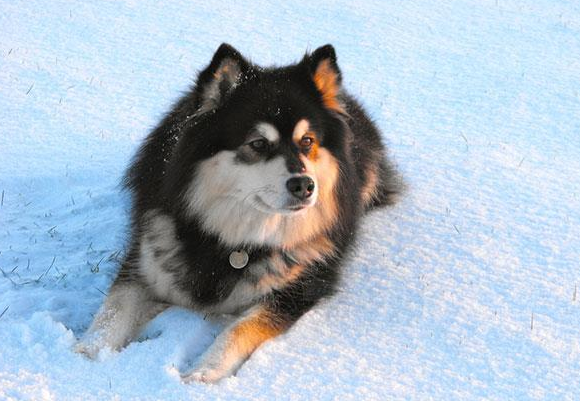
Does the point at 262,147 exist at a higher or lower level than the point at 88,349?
higher

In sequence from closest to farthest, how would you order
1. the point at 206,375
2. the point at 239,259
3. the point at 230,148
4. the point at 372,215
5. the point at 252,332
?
the point at 206,375, the point at 252,332, the point at 230,148, the point at 239,259, the point at 372,215

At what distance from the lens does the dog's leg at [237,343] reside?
3203 mm

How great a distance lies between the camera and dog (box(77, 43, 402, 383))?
352cm

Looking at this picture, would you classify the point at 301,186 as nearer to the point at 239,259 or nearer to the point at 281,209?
the point at 281,209

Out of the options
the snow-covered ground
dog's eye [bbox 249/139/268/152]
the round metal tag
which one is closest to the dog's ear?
dog's eye [bbox 249/139/268/152]

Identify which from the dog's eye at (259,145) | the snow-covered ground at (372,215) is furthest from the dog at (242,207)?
the snow-covered ground at (372,215)

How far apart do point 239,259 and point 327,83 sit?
3.65 ft

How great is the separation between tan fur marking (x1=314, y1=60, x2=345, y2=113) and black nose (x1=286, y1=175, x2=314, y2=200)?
65 centimetres

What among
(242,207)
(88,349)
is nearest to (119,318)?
(88,349)

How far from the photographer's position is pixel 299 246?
152 inches

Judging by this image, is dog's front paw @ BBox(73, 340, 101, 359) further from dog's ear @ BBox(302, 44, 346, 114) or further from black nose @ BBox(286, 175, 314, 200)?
dog's ear @ BBox(302, 44, 346, 114)

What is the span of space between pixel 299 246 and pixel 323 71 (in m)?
1.00

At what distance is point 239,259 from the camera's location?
12.4 feet

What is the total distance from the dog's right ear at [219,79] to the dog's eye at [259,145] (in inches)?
12.3
